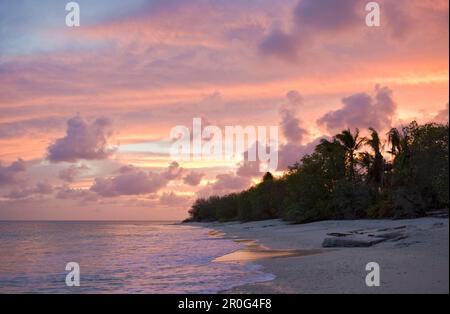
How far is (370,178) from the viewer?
5862 cm

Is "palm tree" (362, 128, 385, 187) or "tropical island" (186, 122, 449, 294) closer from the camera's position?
"tropical island" (186, 122, 449, 294)

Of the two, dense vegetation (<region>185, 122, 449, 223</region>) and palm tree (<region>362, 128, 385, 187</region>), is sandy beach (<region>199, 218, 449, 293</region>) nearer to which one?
dense vegetation (<region>185, 122, 449, 223</region>)

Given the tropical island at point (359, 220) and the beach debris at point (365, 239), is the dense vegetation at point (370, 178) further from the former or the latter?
the beach debris at point (365, 239)

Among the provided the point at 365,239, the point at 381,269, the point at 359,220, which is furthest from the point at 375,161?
the point at 381,269

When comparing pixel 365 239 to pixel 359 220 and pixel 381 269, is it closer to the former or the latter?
pixel 381 269

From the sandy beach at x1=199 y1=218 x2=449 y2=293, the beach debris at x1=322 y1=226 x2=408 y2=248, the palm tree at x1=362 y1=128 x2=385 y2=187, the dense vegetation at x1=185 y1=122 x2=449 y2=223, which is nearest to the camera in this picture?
the sandy beach at x1=199 y1=218 x2=449 y2=293

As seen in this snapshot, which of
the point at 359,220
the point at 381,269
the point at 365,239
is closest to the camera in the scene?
the point at 381,269

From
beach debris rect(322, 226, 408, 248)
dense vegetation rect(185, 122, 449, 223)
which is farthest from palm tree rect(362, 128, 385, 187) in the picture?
beach debris rect(322, 226, 408, 248)

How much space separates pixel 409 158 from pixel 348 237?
2199 cm

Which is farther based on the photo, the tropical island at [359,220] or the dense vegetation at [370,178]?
the dense vegetation at [370,178]

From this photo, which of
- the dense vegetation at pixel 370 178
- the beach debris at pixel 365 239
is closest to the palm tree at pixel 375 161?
the dense vegetation at pixel 370 178

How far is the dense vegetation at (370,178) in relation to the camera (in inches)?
1517

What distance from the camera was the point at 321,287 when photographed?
45.0ft

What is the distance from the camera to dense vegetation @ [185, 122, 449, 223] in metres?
38.5
